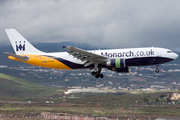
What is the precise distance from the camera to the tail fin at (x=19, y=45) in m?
53.2

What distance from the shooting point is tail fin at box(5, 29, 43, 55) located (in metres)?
53.2

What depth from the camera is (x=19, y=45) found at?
Result: 5366 cm

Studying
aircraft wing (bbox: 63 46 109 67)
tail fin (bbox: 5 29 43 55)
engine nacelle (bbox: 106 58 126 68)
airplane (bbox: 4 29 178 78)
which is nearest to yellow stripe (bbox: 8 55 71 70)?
airplane (bbox: 4 29 178 78)

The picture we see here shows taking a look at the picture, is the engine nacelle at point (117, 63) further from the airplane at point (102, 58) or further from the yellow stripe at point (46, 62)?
the yellow stripe at point (46, 62)

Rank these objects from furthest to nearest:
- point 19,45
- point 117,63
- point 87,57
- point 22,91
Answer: point 22,91, point 19,45, point 87,57, point 117,63

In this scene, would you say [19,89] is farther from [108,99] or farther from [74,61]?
Answer: [74,61]

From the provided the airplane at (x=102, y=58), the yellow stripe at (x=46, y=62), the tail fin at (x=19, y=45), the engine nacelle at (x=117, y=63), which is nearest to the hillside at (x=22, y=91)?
the tail fin at (x=19, y=45)

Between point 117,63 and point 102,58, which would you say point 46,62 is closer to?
point 102,58

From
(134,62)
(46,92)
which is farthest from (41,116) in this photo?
(46,92)

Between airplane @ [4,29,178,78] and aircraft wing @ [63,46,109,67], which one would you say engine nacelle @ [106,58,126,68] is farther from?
aircraft wing @ [63,46,109,67]

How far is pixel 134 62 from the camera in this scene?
46.5 metres

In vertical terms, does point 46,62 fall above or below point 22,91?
above

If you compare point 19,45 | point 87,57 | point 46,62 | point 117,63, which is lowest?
point 117,63

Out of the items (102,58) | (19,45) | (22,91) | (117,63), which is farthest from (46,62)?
(22,91)
